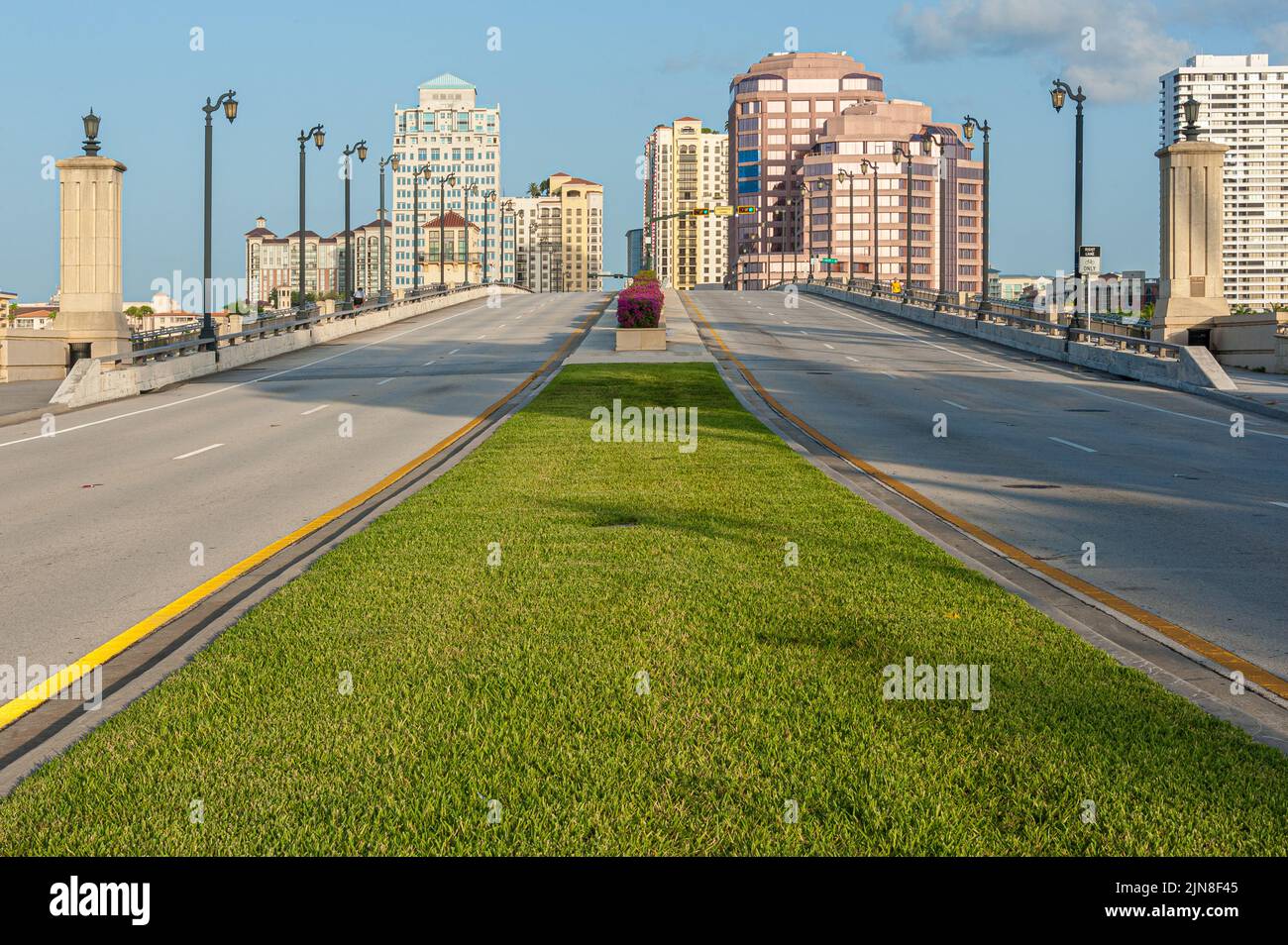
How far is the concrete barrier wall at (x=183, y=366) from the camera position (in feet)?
96.9

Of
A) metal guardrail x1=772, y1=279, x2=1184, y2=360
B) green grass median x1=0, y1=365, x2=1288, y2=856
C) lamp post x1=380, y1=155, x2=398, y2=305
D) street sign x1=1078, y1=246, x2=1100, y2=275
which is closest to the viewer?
green grass median x1=0, y1=365, x2=1288, y2=856

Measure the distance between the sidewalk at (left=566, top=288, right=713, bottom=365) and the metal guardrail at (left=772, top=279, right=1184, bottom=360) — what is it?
12075 mm

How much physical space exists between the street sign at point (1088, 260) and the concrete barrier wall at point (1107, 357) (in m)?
2.34

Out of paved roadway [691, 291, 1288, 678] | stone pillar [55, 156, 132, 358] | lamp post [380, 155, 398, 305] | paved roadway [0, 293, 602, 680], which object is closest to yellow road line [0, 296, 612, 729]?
paved roadway [0, 293, 602, 680]

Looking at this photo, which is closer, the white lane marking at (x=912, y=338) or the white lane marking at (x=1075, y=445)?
the white lane marking at (x=1075, y=445)

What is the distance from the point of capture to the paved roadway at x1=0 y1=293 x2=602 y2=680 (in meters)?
9.13

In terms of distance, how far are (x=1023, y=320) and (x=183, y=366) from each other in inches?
1166

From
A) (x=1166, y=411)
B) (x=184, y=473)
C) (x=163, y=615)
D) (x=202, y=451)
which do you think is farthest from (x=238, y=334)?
(x=163, y=615)

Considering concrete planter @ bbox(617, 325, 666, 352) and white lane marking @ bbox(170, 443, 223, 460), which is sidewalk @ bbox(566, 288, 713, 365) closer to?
concrete planter @ bbox(617, 325, 666, 352)

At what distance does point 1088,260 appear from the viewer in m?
40.2

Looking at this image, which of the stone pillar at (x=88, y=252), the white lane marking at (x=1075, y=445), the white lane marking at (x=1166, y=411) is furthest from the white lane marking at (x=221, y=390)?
the white lane marking at (x=1166, y=411)

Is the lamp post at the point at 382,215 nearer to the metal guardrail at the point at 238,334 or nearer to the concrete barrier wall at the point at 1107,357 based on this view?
the metal guardrail at the point at 238,334

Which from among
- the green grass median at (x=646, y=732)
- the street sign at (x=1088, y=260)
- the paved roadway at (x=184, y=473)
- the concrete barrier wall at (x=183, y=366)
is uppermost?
the street sign at (x=1088, y=260)

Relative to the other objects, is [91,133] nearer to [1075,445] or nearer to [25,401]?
[25,401]
